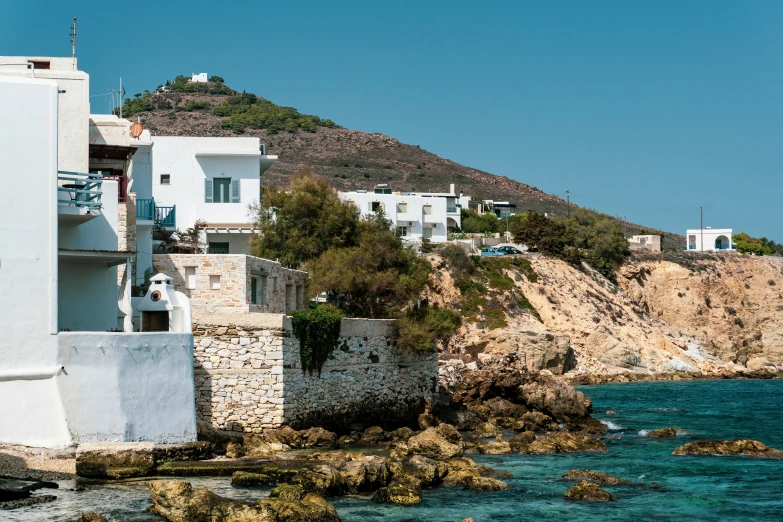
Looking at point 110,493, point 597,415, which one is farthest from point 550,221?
point 110,493

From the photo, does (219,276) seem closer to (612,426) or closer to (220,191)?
(220,191)

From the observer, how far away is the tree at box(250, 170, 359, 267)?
44344 millimetres

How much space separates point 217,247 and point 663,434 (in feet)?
71.0

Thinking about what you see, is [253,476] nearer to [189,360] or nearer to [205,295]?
[189,360]

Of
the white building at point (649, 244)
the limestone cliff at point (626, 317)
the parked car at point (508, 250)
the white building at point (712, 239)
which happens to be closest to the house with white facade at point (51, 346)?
the limestone cliff at point (626, 317)

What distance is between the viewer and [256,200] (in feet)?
156

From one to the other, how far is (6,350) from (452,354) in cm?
3997

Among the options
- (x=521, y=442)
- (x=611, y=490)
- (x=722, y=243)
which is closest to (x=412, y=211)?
(x=722, y=243)

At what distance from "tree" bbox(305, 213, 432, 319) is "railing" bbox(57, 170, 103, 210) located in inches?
552

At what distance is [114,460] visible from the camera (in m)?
24.0

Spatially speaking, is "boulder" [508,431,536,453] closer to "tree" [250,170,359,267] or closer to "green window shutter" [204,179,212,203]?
"tree" [250,170,359,267]

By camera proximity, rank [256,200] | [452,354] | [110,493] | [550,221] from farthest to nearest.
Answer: [550,221] < [452,354] < [256,200] < [110,493]

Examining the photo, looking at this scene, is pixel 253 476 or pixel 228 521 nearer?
pixel 228 521

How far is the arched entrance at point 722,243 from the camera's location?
10481cm
